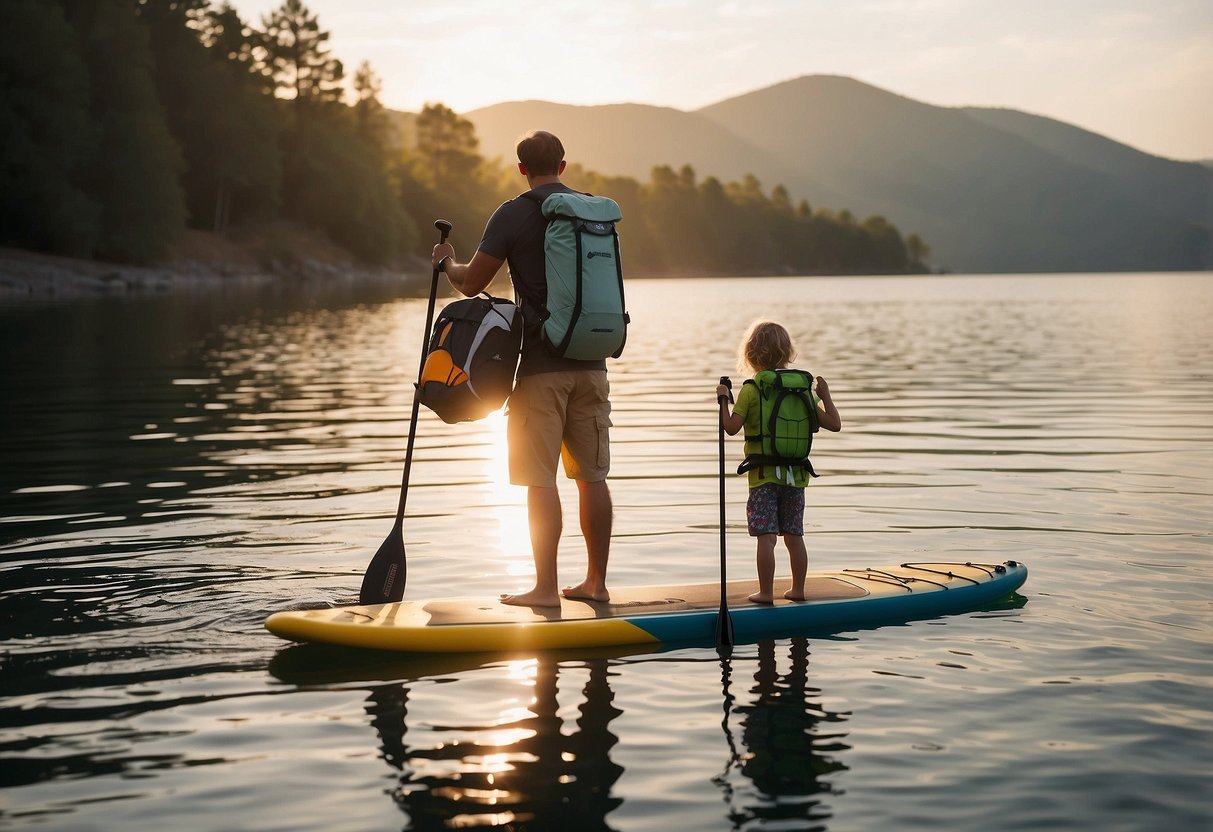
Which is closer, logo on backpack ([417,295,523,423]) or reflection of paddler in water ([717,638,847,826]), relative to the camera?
reflection of paddler in water ([717,638,847,826])

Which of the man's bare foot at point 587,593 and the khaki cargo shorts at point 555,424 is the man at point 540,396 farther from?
the man's bare foot at point 587,593

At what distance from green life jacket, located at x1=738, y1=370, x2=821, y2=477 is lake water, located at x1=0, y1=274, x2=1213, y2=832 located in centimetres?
107

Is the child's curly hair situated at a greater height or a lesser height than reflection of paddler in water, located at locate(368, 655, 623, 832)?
greater

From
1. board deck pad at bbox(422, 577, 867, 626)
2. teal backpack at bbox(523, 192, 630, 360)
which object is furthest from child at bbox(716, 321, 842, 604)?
teal backpack at bbox(523, 192, 630, 360)

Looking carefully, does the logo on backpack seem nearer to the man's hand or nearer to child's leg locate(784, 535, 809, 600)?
the man's hand

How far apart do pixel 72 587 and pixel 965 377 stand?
1899 centimetres

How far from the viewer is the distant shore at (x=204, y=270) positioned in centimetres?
5622

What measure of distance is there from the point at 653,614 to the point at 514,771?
2.08 metres

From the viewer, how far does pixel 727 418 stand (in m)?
7.35

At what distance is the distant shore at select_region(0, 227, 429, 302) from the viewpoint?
5622 cm

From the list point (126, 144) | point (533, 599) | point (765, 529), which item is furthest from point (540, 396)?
point (126, 144)

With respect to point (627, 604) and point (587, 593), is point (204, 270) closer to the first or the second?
point (587, 593)

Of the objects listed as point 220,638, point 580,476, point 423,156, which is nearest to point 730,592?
point 580,476

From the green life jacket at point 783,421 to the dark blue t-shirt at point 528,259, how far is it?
41.8 inches
